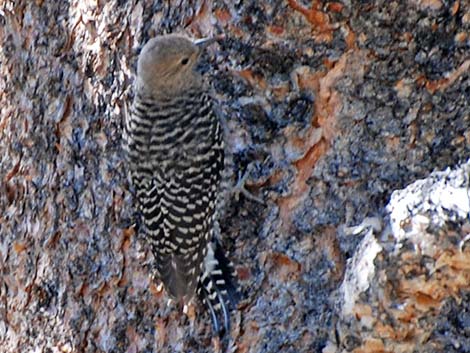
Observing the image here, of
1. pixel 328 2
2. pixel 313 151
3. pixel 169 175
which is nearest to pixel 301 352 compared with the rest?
pixel 313 151

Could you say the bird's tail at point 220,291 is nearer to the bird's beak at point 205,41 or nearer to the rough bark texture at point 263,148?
the rough bark texture at point 263,148

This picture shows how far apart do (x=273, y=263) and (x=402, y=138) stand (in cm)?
56

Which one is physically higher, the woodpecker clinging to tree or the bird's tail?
the woodpecker clinging to tree

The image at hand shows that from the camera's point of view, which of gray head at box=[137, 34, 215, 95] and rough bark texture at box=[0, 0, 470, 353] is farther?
gray head at box=[137, 34, 215, 95]

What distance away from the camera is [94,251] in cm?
348

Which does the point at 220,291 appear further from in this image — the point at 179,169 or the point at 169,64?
the point at 169,64

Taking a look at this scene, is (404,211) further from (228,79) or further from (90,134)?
(90,134)

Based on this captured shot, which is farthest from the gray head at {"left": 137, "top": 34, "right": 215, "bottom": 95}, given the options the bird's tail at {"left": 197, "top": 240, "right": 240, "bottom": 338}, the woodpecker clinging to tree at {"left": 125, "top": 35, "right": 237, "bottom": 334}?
the bird's tail at {"left": 197, "top": 240, "right": 240, "bottom": 338}

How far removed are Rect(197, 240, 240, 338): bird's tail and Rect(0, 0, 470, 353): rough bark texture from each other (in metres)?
0.04

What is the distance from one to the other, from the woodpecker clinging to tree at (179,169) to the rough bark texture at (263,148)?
68 millimetres

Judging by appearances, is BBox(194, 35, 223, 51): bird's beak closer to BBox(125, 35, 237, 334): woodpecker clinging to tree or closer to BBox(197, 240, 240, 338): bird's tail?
BBox(125, 35, 237, 334): woodpecker clinging to tree

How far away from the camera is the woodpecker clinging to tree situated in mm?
3350

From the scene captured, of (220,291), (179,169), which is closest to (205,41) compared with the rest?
(179,169)

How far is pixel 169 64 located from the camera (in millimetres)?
3627
